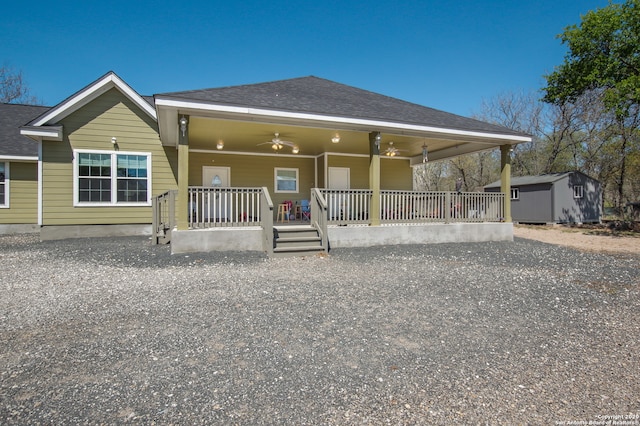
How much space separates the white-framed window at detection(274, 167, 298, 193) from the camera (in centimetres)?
1215

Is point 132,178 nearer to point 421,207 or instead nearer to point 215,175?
point 215,175

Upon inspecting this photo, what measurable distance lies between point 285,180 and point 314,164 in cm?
131

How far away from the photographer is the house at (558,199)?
750 inches

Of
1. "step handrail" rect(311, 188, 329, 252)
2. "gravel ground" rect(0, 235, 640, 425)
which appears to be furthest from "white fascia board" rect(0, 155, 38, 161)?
"step handrail" rect(311, 188, 329, 252)

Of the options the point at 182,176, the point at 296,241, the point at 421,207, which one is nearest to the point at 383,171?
the point at 421,207

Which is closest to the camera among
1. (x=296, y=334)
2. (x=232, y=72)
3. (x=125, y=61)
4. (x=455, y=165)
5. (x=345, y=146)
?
(x=296, y=334)

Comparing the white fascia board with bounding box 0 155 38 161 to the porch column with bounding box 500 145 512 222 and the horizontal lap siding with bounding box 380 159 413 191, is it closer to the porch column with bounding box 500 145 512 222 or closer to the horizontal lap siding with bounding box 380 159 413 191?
the horizontal lap siding with bounding box 380 159 413 191

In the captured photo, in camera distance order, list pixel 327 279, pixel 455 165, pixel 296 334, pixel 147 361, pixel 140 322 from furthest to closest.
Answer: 1. pixel 455 165
2. pixel 327 279
3. pixel 140 322
4. pixel 296 334
5. pixel 147 361

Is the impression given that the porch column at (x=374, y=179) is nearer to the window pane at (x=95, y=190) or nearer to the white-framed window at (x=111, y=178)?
the white-framed window at (x=111, y=178)

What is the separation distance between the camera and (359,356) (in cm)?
273

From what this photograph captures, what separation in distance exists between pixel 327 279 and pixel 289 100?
4832 mm

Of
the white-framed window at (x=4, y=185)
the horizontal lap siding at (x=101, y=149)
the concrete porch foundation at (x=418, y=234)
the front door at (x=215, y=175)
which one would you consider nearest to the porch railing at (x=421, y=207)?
the concrete porch foundation at (x=418, y=234)

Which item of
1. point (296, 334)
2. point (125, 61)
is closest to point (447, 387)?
point (296, 334)

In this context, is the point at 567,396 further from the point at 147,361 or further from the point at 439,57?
the point at 439,57
